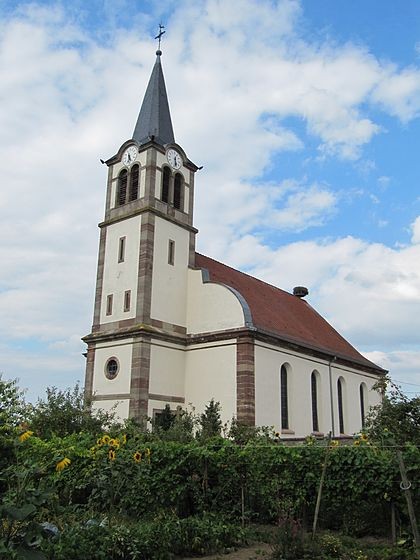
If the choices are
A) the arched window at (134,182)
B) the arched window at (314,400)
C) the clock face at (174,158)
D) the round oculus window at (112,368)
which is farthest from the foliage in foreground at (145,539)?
the clock face at (174,158)

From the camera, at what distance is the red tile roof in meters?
28.8

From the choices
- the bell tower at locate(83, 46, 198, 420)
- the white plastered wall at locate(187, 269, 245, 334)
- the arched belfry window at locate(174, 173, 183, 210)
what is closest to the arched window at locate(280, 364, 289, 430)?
the white plastered wall at locate(187, 269, 245, 334)

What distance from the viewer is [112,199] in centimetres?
3027

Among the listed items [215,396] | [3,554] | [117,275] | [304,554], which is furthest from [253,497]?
[117,275]

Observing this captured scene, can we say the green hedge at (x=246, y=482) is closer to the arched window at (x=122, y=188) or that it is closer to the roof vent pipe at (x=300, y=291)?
the arched window at (x=122, y=188)

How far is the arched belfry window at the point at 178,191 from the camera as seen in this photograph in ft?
99.1

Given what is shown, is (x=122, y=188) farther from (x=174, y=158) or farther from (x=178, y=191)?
(x=174, y=158)

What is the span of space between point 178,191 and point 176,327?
7832 mm

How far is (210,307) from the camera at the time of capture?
27.4 metres

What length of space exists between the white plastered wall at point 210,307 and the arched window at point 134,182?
4.91 meters

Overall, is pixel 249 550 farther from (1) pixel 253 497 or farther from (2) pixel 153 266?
(2) pixel 153 266

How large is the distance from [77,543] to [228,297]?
19515 millimetres

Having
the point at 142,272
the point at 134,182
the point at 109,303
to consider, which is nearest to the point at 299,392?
the point at 142,272

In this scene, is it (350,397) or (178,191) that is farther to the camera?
(350,397)
